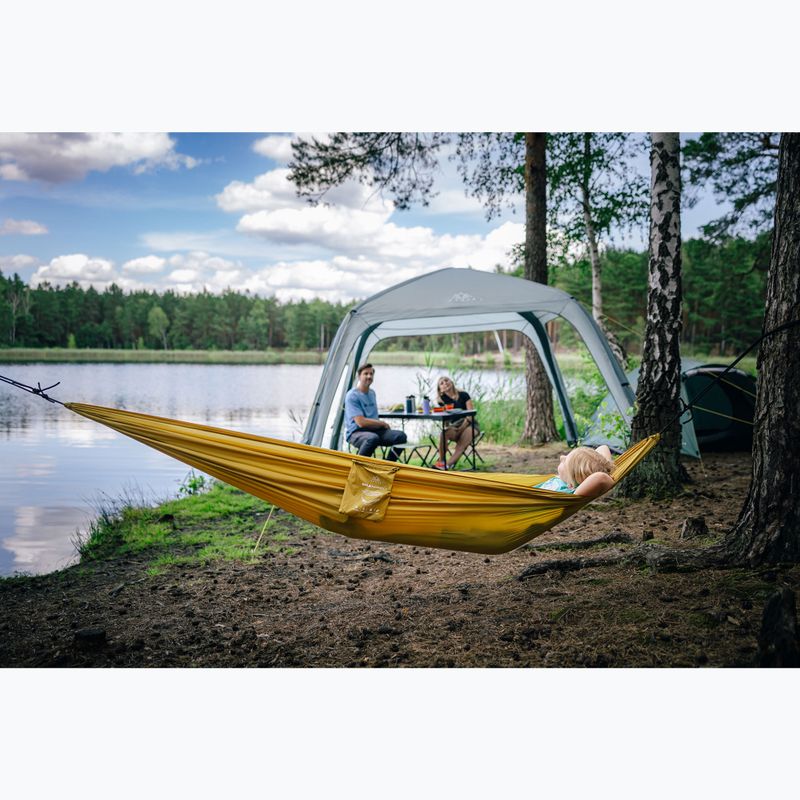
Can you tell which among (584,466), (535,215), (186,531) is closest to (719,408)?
(535,215)

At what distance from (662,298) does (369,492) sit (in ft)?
6.65

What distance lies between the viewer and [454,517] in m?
1.98

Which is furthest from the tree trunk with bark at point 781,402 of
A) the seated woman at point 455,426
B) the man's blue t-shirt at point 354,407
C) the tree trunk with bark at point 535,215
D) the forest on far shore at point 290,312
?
the tree trunk with bark at point 535,215

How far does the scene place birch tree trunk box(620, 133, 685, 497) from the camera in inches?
126

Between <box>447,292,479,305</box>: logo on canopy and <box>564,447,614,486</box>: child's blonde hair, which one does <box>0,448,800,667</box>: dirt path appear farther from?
<box>447,292,479,305</box>: logo on canopy

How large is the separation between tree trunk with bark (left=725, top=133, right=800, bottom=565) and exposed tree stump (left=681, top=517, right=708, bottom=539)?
1.66 ft

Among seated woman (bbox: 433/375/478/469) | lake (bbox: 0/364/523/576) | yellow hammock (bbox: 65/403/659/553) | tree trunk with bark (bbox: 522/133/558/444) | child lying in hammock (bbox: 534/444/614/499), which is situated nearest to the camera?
yellow hammock (bbox: 65/403/659/553)

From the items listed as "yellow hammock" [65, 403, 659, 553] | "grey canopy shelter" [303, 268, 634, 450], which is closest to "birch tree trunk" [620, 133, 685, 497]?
"grey canopy shelter" [303, 268, 634, 450]

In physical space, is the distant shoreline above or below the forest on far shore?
below

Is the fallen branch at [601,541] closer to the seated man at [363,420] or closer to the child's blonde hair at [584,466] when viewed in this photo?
the child's blonde hair at [584,466]

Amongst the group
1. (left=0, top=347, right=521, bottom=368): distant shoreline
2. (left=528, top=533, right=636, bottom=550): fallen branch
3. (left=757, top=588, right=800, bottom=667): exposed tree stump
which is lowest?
(left=528, top=533, right=636, bottom=550): fallen branch
